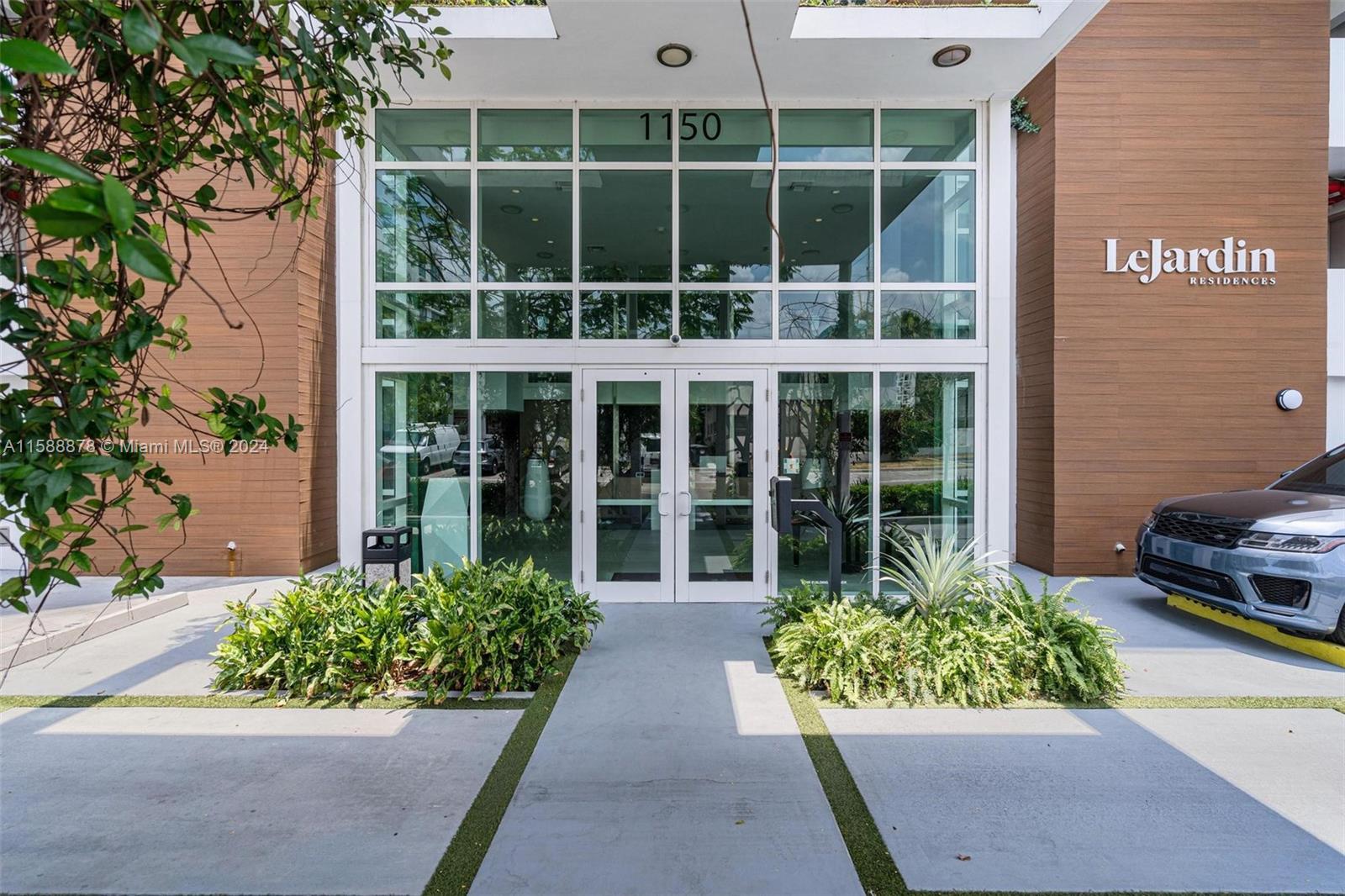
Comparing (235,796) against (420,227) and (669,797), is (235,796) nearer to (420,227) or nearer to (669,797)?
(669,797)

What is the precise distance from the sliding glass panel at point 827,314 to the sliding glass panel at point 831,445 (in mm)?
417

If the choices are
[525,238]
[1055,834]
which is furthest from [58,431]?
[525,238]

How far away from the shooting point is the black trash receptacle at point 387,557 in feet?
17.6

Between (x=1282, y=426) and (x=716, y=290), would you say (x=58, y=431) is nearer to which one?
(x=716, y=290)

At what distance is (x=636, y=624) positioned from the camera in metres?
5.60

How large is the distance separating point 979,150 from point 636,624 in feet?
19.0

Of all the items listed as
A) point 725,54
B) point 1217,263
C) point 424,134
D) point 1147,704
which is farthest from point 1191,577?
point 424,134

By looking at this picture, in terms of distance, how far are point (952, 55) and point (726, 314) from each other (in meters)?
2.99

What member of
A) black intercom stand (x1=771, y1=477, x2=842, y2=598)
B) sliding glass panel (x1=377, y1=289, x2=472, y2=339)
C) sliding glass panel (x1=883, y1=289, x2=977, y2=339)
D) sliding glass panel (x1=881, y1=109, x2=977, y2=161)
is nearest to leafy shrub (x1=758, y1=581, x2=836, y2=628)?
black intercom stand (x1=771, y1=477, x2=842, y2=598)

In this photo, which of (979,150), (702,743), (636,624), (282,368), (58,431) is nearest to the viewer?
(58,431)

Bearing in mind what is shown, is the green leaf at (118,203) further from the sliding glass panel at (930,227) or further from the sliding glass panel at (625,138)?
the sliding glass panel at (930,227)

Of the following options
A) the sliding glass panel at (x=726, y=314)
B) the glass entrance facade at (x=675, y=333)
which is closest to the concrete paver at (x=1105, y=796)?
the glass entrance facade at (x=675, y=333)

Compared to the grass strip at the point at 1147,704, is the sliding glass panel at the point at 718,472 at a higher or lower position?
higher

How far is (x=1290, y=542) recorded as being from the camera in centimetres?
475
